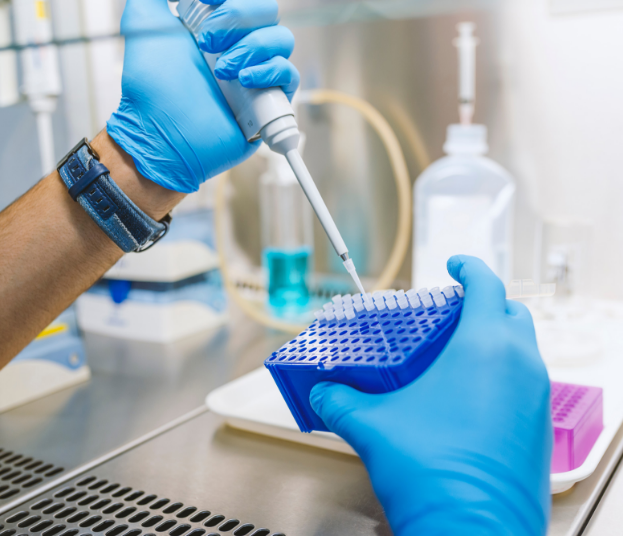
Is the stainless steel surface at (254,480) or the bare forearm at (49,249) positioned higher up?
the bare forearm at (49,249)

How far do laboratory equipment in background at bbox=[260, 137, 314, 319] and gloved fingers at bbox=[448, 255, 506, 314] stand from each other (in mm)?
733

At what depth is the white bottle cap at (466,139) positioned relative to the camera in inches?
46.4

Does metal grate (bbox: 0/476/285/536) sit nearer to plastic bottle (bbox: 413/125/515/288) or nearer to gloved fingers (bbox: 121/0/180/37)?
gloved fingers (bbox: 121/0/180/37)

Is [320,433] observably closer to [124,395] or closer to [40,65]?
[124,395]

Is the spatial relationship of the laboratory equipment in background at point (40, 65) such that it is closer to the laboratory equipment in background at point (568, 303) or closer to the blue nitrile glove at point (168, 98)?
the blue nitrile glove at point (168, 98)

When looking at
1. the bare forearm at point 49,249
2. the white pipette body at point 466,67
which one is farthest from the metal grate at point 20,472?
the white pipette body at point 466,67

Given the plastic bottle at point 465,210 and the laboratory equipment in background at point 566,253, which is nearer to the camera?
the laboratory equipment in background at point 566,253

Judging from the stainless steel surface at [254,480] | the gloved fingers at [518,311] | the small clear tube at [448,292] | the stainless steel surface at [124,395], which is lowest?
the stainless steel surface at [124,395]

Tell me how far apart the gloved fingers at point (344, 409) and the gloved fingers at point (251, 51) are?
0.40 meters

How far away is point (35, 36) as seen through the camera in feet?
2.84

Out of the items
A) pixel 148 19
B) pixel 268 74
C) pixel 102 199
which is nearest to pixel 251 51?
pixel 268 74

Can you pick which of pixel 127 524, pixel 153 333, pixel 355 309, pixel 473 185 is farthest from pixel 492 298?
pixel 153 333

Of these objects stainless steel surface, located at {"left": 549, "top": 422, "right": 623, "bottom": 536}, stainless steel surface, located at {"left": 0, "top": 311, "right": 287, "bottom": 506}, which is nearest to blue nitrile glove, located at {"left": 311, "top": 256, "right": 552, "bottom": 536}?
stainless steel surface, located at {"left": 549, "top": 422, "right": 623, "bottom": 536}

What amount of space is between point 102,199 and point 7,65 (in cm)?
43
